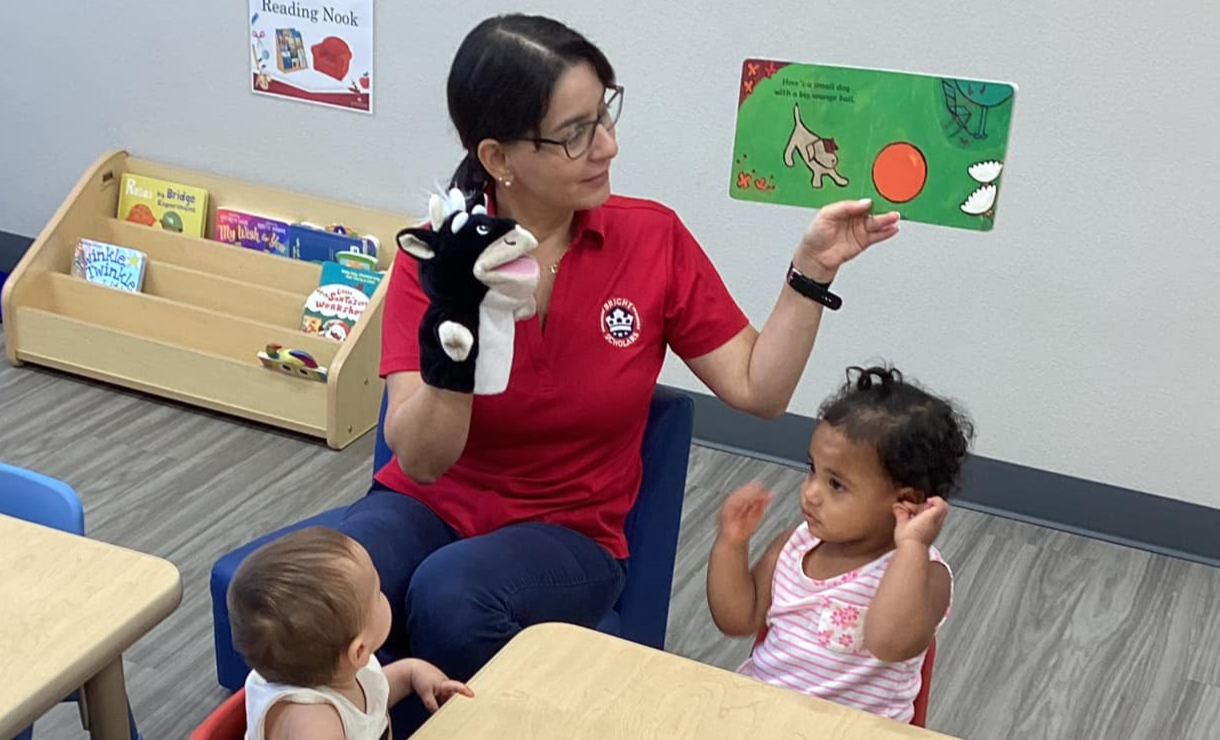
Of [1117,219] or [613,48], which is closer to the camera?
[1117,219]

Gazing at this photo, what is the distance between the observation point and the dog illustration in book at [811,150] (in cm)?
201

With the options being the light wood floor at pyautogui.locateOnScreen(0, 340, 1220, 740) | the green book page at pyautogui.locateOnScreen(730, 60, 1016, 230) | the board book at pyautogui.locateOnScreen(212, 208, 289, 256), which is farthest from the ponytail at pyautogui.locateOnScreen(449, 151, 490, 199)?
the board book at pyautogui.locateOnScreen(212, 208, 289, 256)

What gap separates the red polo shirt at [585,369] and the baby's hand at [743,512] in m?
0.32

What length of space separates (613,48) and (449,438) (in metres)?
Result: 1.67

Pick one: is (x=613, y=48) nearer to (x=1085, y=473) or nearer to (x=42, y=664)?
(x=1085, y=473)

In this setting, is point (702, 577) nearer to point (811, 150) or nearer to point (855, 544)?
point (811, 150)

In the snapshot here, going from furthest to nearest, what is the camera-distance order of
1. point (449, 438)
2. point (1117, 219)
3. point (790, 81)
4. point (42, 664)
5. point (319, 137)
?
point (319, 137)
point (1117, 219)
point (790, 81)
point (449, 438)
point (42, 664)

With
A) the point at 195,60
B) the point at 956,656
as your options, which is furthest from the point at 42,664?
the point at 195,60

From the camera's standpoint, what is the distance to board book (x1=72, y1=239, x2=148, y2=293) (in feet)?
11.4

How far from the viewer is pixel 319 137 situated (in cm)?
342

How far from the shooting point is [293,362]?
10.1ft

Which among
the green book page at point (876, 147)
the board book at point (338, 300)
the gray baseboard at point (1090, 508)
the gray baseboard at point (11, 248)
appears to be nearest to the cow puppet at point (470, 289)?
the green book page at point (876, 147)

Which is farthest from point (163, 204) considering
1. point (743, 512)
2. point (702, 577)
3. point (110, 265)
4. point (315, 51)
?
point (743, 512)

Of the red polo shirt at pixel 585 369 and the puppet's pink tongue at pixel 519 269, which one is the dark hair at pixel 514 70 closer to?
the red polo shirt at pixel 585 369
